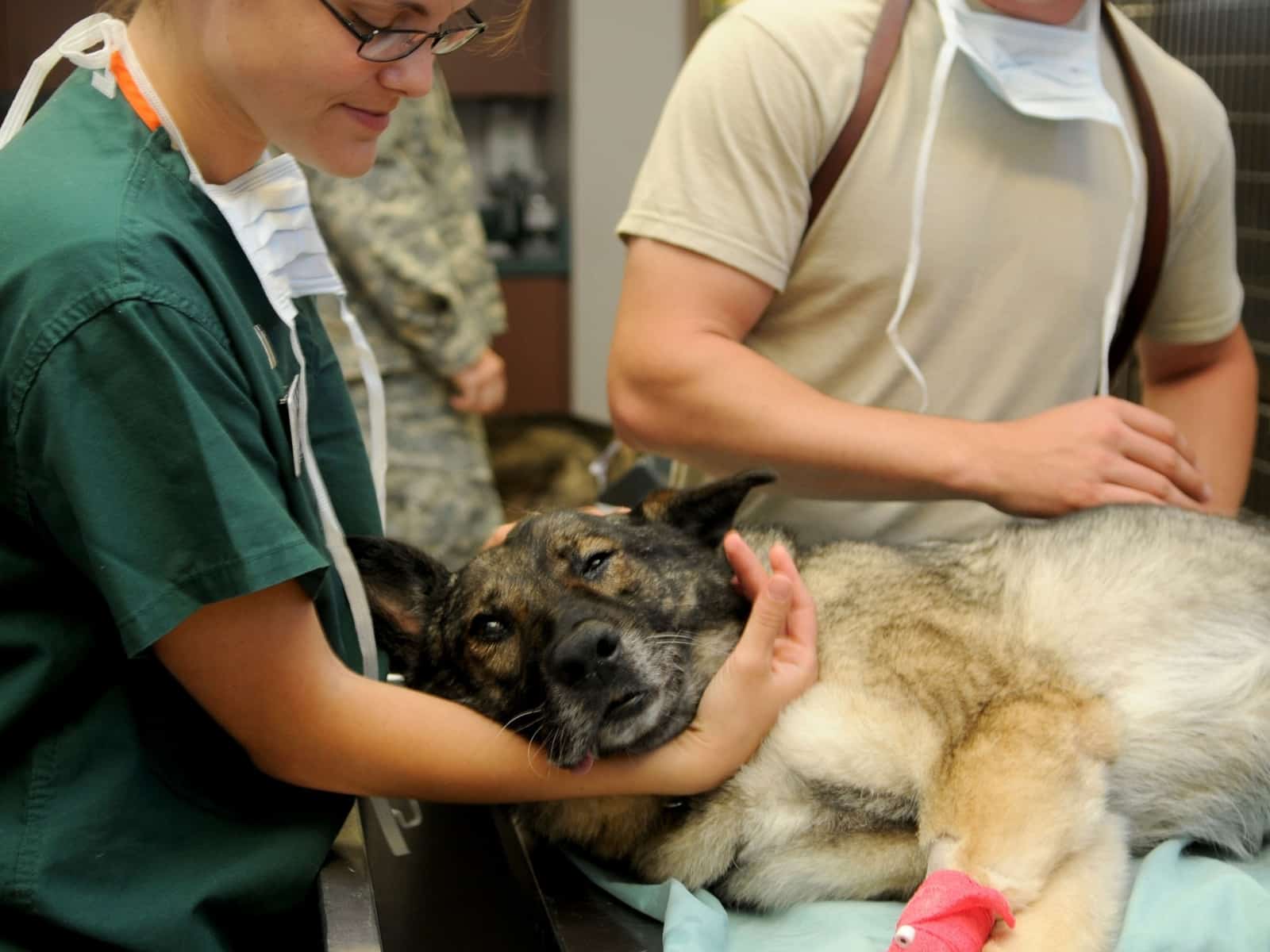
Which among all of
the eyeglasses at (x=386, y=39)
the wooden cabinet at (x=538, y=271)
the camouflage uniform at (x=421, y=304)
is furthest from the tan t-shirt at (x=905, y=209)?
the wooden cabinet at (x=538, y=271)

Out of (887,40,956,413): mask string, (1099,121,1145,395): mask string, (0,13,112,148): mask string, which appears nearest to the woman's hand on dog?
(887,40,956,413): mask string

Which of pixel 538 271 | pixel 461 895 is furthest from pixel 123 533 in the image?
pixel 538 271

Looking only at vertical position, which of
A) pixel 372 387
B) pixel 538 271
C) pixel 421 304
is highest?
pixel 372 387

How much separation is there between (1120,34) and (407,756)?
5.21 ft

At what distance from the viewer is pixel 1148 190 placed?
6.29 feet

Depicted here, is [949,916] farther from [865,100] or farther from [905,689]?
[865,100]

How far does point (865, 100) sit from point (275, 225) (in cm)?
88

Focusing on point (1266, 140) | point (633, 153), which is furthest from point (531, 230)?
point (1266, 140)

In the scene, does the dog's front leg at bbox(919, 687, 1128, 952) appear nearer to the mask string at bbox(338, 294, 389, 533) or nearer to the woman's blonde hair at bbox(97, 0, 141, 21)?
the mask string at bbox(338, 294, 389, 533)

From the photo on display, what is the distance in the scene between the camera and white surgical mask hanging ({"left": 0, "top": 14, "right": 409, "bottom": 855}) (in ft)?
4.04

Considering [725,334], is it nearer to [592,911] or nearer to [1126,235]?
[1126,235]

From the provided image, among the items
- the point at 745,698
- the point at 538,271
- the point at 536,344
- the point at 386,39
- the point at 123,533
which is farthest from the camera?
the point at 536,344

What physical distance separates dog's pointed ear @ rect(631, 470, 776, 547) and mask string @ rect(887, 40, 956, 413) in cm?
32

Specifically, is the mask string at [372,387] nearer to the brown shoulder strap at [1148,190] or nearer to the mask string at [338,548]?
the mask string at [338,548]
